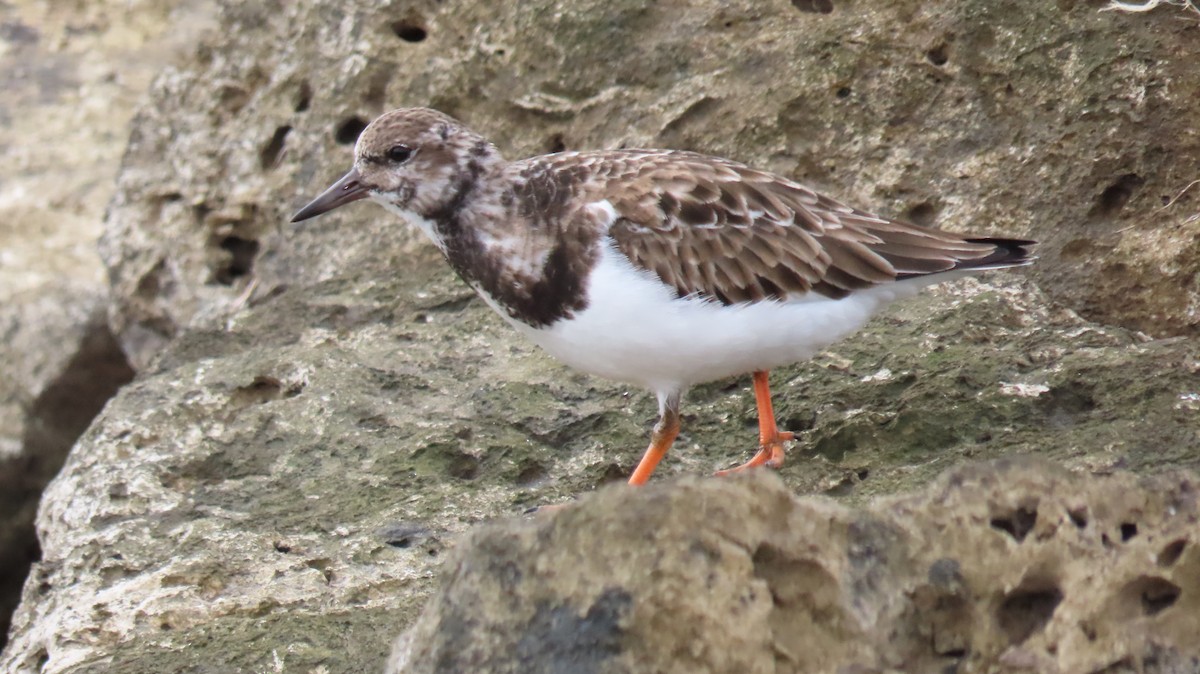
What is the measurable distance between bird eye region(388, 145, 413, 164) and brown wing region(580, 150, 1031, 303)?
577 millimetres

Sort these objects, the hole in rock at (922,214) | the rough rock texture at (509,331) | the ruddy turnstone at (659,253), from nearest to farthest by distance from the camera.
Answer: the rough rock texture at (509,331), the ruddy turnstone at (659,253), the hole in rock at (922,214)

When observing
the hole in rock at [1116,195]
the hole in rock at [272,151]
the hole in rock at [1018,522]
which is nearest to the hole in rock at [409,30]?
→ the hole in rock at [272,151]

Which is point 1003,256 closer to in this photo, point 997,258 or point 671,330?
point 997,258

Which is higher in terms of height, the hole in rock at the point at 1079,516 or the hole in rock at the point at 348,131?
the hole in rock at the point at 348,131

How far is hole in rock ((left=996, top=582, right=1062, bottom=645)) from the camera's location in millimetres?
2896

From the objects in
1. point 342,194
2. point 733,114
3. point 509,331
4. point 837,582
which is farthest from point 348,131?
point 837,582

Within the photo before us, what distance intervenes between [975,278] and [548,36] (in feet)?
6.44

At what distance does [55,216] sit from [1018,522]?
6905 mm

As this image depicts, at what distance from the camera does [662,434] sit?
4547 millimetres

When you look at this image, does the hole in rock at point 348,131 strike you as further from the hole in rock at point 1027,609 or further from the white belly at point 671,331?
the hole in rock at point 1027,609

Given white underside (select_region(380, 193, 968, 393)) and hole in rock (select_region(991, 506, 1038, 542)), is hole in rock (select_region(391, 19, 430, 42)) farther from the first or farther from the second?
hole in rock (select_region(991, 506, 1038, 542))

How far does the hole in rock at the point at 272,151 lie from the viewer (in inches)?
253

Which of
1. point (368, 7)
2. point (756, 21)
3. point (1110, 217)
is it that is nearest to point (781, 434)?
point (1110, 217)

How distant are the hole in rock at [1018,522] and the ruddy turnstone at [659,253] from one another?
1529 mm
